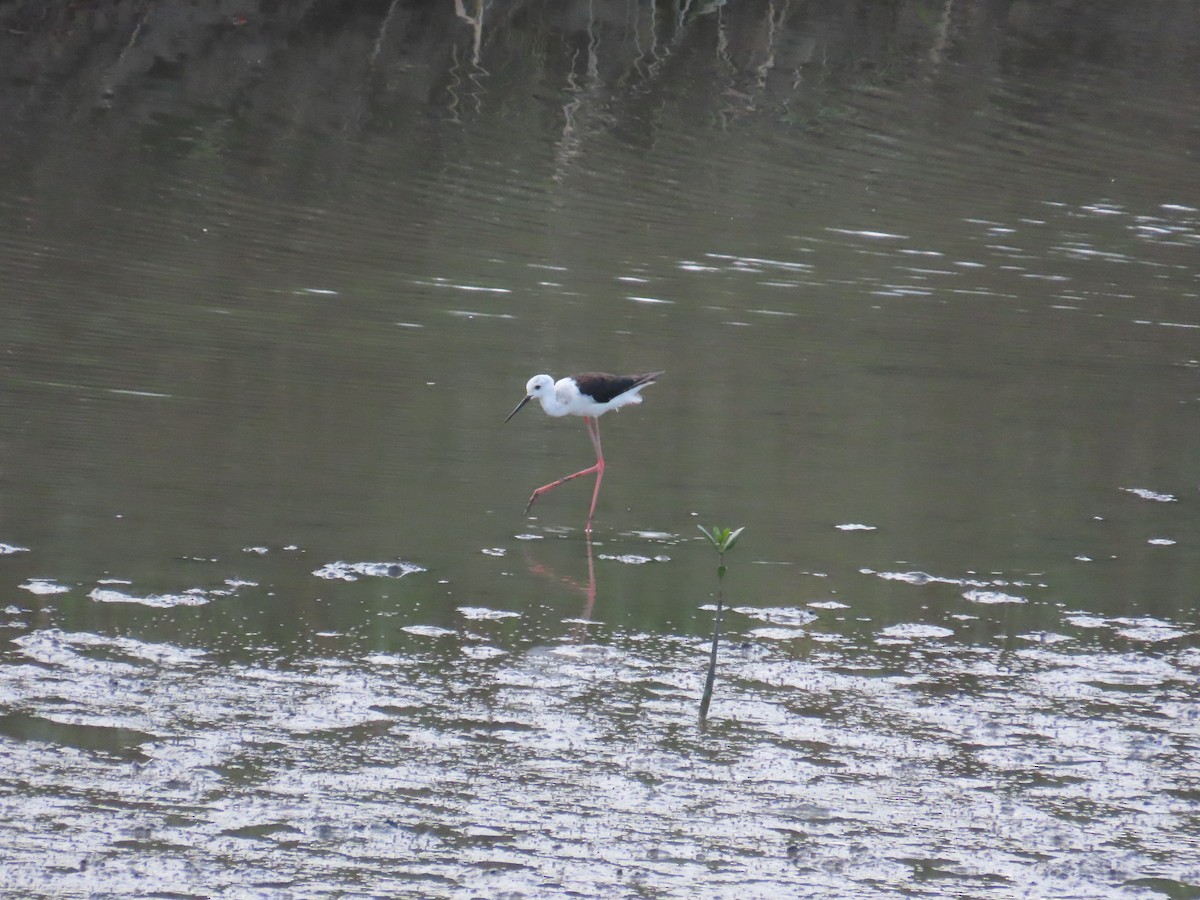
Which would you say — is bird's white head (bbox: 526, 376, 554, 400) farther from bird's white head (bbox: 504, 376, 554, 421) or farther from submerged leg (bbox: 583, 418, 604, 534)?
submerged leg (bbox: 583, 418, 604, 534)

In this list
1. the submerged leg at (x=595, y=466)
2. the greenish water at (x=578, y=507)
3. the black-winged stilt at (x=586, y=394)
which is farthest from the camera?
the black-winged stilt at (x=586, y=394)

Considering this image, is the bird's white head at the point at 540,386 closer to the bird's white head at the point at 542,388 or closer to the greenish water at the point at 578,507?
the bird's white head at the point at 542,388

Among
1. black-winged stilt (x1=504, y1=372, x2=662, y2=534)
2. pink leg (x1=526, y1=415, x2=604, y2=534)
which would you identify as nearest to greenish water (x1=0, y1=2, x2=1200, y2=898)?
pink leg (x1=526, y1=415, x2=604, y2=534)

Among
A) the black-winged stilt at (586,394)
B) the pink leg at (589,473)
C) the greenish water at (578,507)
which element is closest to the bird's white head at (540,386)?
the black-winged stilt at (586,394)

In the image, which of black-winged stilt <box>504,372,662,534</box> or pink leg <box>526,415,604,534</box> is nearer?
pink leg <box>526,415,604,534</box>

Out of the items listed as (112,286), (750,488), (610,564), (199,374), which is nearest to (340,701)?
(610,564)

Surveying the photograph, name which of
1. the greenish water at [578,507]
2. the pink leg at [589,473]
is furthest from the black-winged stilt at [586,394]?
the greenish water at [578,507]

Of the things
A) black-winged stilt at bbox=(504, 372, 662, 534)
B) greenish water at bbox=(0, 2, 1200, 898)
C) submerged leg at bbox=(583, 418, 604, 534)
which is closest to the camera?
greenish water at bbox=(0, 2, 1200, 898)

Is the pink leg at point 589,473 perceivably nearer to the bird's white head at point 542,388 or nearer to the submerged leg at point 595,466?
the submerged leg at point 595,466

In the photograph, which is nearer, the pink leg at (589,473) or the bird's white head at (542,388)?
the pink leg at (589,473)

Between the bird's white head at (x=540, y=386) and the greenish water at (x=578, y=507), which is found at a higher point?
the bird's white head at (x=540, y=386)

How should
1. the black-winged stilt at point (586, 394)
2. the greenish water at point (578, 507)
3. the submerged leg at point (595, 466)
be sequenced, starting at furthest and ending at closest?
the black-winged stilt at point (586, 394), the submerged leg at point (595, 466), the greenish water at point (578, 507)

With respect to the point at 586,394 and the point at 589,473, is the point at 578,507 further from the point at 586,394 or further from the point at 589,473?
the point at 586,394

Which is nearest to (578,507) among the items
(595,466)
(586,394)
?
(595,466)
